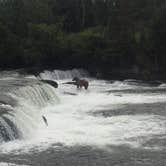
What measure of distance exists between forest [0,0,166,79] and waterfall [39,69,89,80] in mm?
1009

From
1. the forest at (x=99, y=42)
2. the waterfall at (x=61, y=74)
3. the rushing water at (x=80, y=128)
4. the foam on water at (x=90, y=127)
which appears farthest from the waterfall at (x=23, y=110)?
→ the forest at (x=99, y=42)

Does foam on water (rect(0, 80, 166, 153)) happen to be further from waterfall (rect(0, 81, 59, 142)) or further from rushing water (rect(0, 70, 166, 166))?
waterfall (rect(0, 81, 59, 142))

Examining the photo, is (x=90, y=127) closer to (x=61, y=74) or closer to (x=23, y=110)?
(x=23, y=110)

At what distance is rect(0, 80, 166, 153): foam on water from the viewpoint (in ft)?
47.1

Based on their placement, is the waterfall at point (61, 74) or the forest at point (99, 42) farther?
the forest at point (99, 42)

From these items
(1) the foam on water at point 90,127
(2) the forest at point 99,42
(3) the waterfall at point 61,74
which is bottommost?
(3) the waterfall at point 61,74

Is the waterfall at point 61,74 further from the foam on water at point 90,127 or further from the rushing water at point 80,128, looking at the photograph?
the foam on water at point 90,127

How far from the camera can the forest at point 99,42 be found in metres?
36.2

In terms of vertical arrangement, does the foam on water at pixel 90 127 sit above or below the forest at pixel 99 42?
above

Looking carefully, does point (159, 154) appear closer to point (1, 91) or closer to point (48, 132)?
point (48, 132)

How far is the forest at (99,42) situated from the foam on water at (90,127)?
39.3 ft

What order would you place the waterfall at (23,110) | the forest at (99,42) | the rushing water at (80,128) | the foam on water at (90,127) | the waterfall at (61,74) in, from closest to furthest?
1. the rushing water at (80,128)
2. the foam on water at (90,127)
3. the waterfall at (23,110)
4. the waterfall at (61,74)
5. the forest at (99,42)

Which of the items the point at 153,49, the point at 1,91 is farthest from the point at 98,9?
the point at 1,91

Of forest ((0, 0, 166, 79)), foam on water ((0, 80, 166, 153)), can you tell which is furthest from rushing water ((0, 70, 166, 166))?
forest ((0, 0, 166, 79))
